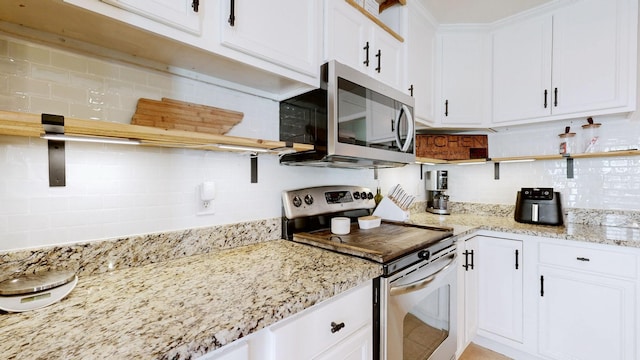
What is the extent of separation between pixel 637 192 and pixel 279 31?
257 centimetres

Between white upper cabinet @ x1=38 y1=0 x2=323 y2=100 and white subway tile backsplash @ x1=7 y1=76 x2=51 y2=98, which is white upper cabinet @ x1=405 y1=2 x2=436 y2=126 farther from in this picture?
white subway tile backsplash @ x1=7 y1=76 x2=51 y2=98

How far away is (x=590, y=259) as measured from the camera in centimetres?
159

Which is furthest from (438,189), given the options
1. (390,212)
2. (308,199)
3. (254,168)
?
(254,168)

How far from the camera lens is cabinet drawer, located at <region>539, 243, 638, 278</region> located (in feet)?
4.91

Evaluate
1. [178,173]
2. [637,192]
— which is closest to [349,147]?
[178,173]

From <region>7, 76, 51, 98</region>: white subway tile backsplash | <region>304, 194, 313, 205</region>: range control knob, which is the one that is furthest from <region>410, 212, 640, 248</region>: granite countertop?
<region>7, 76, 51, 98</region>: white subway tile backsplash

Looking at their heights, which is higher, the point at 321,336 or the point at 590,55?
the point at 590,55

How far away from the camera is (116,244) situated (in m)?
0.97

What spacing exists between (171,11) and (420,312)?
5.14 ft

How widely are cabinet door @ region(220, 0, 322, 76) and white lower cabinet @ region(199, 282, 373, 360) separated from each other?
920 mm

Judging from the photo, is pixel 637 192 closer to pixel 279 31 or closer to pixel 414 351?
pixel 414 351

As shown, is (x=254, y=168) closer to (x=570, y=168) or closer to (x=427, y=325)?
(x=427, y=325)

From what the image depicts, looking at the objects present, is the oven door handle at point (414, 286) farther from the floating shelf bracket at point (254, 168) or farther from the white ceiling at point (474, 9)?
the white ceiling at point (474, 9)

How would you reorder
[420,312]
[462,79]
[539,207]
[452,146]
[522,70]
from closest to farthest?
[420,312] → [539,207] → [522,70] → [462,79] → [452,146]
